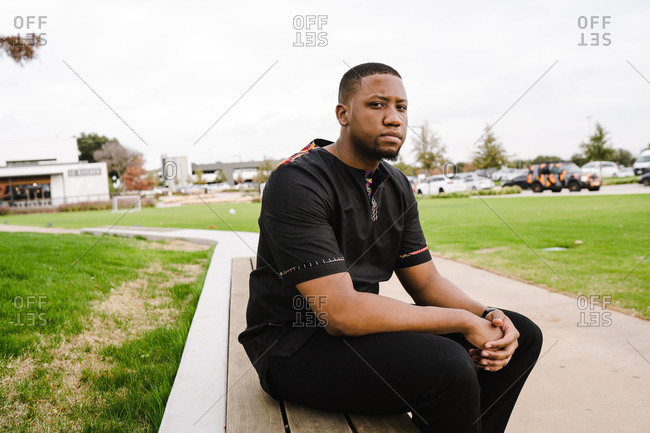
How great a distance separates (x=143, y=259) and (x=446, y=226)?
691 centimetres

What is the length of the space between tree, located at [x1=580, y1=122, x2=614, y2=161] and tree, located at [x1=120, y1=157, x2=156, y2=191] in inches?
1664

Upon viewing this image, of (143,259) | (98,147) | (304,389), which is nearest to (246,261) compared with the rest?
(143,259)

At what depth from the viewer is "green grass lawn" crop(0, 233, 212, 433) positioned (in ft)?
7.95

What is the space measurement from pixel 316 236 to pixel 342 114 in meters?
0.64

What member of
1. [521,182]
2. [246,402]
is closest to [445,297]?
[246,402]

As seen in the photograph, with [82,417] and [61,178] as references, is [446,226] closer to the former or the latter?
[82,417]

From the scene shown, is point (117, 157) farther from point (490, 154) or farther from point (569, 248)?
point (569, 248)

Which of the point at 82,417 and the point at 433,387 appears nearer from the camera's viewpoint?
the point at 433,387

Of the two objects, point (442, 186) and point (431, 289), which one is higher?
point (431, 289)

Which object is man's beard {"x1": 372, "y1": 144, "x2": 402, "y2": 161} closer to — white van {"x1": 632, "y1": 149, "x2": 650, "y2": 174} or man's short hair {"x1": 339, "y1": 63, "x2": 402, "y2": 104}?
man's short hair {"x1": 339, "y1": 63, "x2": 402, "y2": 104}

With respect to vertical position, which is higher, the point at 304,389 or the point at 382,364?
the point at 382,364

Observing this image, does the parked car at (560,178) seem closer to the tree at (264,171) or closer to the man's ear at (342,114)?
the man's ear at (342,114)

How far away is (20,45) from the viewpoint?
5.92 metres

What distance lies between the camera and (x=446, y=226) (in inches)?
442
